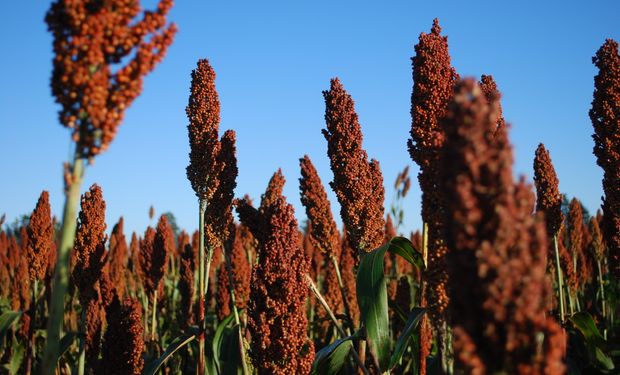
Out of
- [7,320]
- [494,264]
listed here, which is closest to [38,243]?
[7,320]

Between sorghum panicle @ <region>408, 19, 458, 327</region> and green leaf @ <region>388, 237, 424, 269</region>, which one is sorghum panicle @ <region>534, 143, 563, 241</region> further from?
green leaf @ <region>388, 237, 424, 269</region>

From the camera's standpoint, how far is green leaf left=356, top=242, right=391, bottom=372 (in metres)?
3.76

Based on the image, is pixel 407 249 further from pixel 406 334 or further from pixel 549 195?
pixel 549 195

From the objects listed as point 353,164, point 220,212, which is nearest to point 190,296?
point 220,212

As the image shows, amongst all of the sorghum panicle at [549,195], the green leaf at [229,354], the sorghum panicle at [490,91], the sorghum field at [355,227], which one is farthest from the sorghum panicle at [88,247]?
the sorghum panicle at [549,195]

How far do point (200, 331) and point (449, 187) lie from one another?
344cm

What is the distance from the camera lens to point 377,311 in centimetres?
376

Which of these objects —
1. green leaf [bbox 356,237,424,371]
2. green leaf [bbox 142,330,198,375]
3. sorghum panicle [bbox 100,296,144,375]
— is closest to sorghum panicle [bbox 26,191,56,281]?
sorghum panicle [bbox 100,296,144,375]

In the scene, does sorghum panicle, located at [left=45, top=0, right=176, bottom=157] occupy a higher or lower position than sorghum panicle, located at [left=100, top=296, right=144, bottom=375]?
higher

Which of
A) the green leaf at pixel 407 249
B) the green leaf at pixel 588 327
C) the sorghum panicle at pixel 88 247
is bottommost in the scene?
the green leaf at pixel 588 327

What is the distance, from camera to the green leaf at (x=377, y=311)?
3758 millimetres

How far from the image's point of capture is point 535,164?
7047mm

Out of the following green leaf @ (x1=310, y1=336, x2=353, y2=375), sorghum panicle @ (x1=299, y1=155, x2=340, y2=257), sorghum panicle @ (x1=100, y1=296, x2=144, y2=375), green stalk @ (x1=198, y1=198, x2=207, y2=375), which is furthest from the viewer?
sorghum panicle @ (x1=299, y1=155, x2=340, y2=257)

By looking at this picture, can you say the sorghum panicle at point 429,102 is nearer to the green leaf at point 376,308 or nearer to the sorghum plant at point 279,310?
the green leaf at point 376,308
